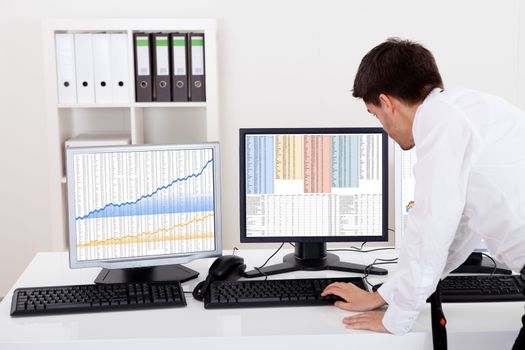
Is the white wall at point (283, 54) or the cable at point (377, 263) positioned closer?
the cable at point (377, 263)

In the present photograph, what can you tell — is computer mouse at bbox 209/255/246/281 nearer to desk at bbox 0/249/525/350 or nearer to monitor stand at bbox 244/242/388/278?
monitor stand at bbox 244/242/388/278

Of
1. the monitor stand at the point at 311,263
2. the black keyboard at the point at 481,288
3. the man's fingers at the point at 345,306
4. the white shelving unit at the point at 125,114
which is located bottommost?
the man's fingers at the point at 345,306

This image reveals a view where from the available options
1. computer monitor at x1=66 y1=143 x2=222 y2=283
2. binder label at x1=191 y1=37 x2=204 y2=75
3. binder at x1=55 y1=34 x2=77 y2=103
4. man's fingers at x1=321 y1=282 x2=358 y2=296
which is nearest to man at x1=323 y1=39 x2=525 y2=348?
man's fingers at x1=321 y1=282 x2=358 y2=296

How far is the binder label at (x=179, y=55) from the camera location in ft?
11.3

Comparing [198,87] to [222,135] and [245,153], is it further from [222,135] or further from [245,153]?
[245,153]

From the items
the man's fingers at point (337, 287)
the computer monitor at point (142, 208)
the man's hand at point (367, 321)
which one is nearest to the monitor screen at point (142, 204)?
the computer monitor at point (142, 208)

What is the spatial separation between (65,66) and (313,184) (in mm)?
1636

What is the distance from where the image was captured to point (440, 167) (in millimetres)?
1626

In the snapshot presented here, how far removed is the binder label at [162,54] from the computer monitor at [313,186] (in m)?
1.29

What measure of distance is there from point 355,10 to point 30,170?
185 cm

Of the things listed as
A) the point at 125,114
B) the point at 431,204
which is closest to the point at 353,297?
the point at 431,204

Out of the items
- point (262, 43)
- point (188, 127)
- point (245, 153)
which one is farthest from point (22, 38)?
point (245, 153)

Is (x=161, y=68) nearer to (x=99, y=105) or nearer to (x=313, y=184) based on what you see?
(x=99, y=105)

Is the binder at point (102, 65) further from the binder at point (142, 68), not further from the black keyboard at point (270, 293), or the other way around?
the black keyboard at point (270, 293)
